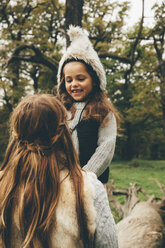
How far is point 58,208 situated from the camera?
3.59 ft

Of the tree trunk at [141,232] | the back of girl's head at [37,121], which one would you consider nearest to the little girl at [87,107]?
the back of girl's head at [37,121]

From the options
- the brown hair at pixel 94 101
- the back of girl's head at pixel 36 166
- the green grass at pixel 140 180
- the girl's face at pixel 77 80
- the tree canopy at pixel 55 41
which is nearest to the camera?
the back of girl's head at pixel 36 166

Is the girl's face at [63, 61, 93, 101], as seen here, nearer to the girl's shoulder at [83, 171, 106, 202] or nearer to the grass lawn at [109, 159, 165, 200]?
the girl's shoulder at [83, 171, 106, 202]

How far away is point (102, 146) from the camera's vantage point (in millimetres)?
1835

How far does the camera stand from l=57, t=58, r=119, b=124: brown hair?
1.96 m

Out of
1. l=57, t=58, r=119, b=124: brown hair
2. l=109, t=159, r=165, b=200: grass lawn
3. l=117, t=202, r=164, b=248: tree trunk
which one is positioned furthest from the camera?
l=109, t=159, r=165, b=200: grass lawn

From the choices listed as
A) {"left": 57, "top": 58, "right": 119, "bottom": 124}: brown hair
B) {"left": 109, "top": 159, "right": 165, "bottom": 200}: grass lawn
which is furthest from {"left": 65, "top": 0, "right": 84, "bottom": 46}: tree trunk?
{"left": 109, "top": 159, "right": 165, "bottom": 200}: grass lawn

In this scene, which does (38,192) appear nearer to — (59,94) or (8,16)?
(59,94)

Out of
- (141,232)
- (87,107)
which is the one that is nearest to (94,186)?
(87,107)

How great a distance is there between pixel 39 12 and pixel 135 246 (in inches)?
503

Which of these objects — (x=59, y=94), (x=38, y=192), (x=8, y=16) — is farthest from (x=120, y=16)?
(x=38, y=192)

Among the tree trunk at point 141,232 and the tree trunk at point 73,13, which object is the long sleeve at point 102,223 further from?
the tree trunk at point 73,13

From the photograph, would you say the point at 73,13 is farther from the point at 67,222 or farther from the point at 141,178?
the point at 141,178

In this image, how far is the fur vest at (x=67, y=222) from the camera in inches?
42.7
